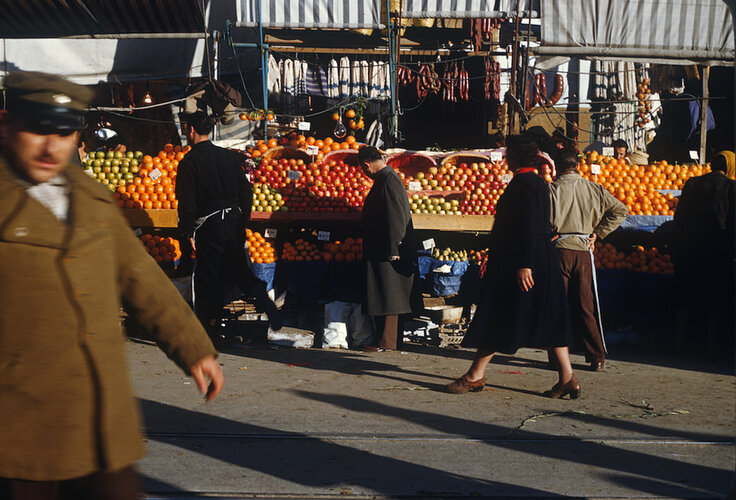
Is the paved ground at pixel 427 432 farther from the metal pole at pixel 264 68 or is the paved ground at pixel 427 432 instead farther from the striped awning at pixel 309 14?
the striped awning at pixel 309 14

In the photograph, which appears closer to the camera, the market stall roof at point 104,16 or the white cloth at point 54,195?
the white cloth at point 54,195

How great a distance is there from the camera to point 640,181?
9852 millimetres

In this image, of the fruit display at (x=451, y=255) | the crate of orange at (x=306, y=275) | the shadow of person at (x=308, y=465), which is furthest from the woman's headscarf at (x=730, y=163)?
the shadow of person at (x=308, y=465)

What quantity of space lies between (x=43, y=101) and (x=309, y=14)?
878 centimetres

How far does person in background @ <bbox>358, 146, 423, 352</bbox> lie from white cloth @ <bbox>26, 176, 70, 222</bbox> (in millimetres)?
5242

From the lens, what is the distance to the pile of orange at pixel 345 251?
27.6 feet

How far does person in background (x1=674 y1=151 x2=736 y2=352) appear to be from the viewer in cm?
771

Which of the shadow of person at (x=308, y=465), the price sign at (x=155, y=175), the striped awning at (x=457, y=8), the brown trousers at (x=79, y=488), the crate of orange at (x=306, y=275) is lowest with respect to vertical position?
the shadow of person at (x=308, y=465)

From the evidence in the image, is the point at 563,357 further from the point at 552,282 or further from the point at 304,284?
the point at 304,284

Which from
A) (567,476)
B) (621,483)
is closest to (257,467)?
(567,476)

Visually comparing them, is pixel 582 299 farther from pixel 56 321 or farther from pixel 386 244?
pixel 56 321

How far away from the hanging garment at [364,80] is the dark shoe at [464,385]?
23.3ft

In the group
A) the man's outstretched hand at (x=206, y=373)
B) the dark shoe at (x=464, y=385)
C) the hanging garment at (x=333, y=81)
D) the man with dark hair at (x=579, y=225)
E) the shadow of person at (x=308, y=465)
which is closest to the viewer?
the man's outstretched hand at (x=206, y=373)

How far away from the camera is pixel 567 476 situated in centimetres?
418
